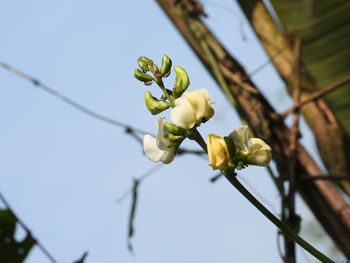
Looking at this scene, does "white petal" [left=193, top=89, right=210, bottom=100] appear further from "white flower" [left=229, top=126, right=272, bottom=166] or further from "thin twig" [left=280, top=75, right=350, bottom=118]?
"thin twig" [left=280, top=75, right=350, bottom=118]

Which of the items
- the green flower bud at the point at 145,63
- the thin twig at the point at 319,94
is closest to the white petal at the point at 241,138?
the green flower bud at the point at 145,63

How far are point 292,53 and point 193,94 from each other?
3.53ft

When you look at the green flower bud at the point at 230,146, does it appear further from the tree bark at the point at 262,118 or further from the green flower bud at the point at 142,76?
the tree bark at the point at 262,118

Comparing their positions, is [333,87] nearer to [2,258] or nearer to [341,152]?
[341,152]

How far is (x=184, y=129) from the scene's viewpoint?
2.00 ft

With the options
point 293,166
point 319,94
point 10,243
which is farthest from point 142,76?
point 319,94

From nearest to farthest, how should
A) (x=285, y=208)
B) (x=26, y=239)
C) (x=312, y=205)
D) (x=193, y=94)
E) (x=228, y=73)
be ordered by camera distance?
(x=193, y=94) < (x=26, y=239) < (x=285, y=208) < (x=312, y=205) < (x=228, y=73)

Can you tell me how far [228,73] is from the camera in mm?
1552

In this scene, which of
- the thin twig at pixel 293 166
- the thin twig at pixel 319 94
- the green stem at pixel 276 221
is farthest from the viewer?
the thin twig at pixel 319 94

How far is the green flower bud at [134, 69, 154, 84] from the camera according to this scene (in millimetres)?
646

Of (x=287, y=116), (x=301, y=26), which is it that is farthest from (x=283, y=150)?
(x=301, y=26)

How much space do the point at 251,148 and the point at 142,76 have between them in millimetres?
127

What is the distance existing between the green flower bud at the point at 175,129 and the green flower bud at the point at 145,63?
6 cm

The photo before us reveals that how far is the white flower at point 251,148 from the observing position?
633 mm
